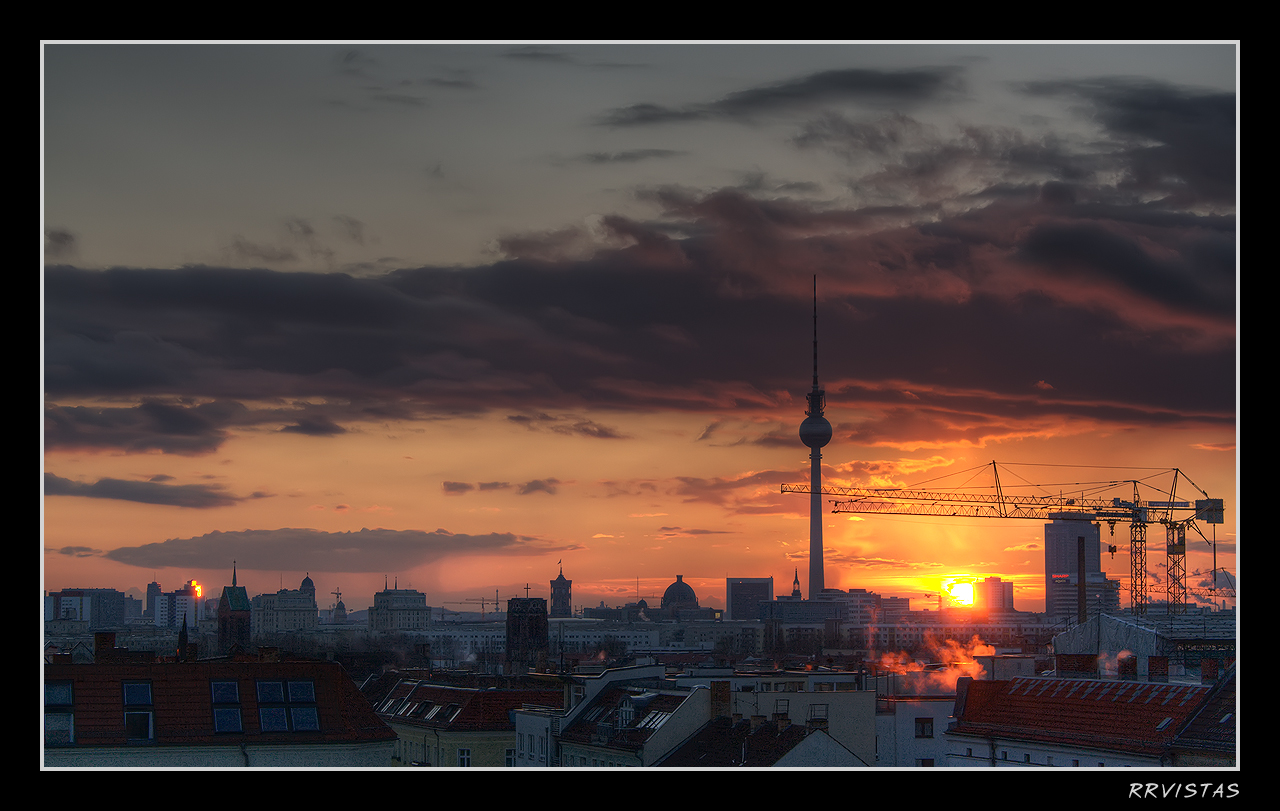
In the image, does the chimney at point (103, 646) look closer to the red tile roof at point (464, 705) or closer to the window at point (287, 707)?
the window at point (287, 707)

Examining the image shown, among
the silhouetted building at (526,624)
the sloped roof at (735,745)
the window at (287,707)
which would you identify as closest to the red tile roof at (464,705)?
the sloped roof at (735,745)

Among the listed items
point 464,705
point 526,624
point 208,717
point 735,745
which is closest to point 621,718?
point 735,745

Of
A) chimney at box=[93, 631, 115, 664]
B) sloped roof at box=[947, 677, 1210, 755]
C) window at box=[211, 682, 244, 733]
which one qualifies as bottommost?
sloped roof at box=[947, 677, 1210, 755]

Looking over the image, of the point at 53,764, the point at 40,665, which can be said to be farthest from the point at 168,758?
the point at 40,665

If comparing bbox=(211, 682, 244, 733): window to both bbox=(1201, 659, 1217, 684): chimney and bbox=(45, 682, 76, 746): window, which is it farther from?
bbox=(1201, 659, 1217, 684): chimney

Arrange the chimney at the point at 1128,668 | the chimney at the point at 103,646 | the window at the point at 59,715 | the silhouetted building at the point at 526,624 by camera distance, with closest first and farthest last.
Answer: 1. the window at the point at 59,715
2. the chimney at the point at 103,646
3. the chimney at the point at 1128,668
4. the silhouetted building at the point at 526,624

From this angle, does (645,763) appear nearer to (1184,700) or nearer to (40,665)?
(1184,700)

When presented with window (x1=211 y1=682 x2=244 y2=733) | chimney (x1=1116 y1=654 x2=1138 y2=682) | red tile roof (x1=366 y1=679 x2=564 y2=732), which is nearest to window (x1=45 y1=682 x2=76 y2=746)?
window (x1=211 y1=682 x2=244 y2=733)
